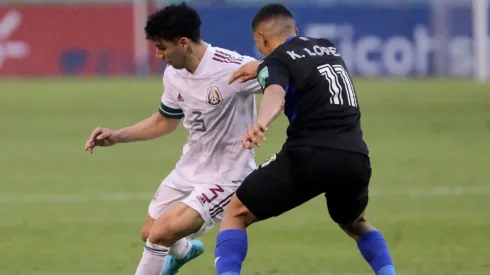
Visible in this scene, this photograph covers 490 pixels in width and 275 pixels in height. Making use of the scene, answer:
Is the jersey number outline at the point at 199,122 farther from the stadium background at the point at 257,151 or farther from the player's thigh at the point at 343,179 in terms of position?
the stadium background at the point at 257,151

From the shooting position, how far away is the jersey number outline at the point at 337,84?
24.6 ft

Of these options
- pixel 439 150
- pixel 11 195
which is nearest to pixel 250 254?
pixel 11 195

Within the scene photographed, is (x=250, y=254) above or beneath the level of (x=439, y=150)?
above

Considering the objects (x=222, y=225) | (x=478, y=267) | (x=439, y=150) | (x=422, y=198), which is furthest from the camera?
(x=439, y=150)

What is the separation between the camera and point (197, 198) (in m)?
8.09

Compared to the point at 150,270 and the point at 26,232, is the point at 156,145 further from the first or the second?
the point at 150,270

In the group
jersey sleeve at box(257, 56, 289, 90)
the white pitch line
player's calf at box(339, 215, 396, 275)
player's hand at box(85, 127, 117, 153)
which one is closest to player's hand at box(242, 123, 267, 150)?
jersey sleeve at box(257, 56, 289, 90)

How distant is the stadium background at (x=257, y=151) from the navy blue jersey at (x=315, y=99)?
2.18 metres

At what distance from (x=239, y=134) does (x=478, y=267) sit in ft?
8.00

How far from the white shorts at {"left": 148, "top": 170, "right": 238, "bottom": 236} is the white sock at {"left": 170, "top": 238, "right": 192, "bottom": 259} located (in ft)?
1.25

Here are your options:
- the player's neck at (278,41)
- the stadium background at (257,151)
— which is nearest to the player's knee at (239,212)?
the player's neck at (278,41)

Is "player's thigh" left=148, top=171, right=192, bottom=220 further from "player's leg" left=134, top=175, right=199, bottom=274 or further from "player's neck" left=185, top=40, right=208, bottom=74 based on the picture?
"player's neck" left=185, top=40, right=208, bottom=74

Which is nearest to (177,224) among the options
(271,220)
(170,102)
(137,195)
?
(170,102)

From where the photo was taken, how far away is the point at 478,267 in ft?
31.3
